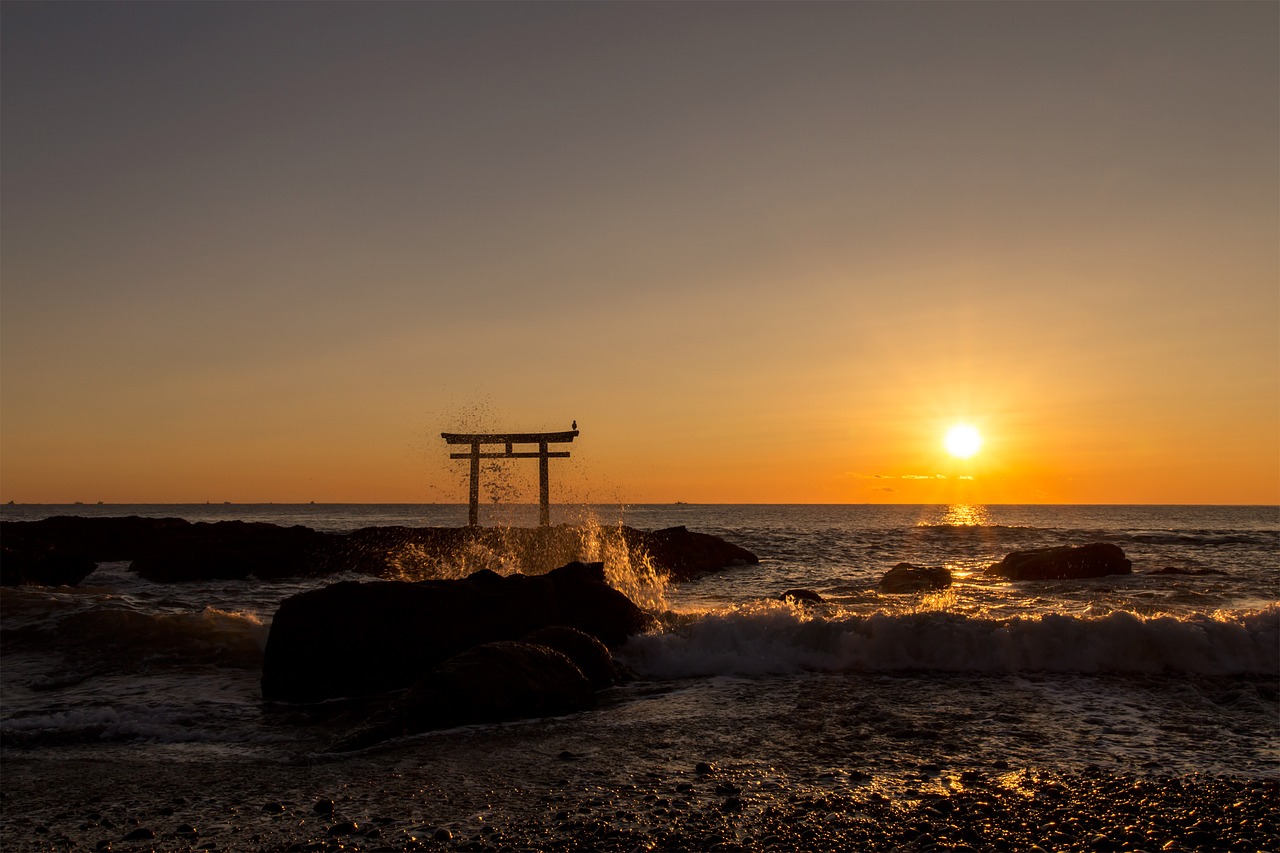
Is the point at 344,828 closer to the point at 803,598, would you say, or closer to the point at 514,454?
the point at 803,598

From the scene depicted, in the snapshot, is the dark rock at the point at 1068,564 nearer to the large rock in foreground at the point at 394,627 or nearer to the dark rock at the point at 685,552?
the dark rock at the point at 685,552

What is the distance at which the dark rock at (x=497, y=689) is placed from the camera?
24.3 ft

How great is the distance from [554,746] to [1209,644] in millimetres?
7938

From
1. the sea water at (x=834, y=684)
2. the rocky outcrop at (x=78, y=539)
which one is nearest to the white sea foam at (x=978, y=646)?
the sea water at (x=834, y=684)

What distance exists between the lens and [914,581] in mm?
21297

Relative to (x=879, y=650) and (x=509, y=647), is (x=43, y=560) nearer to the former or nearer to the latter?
(x=509, y=647)

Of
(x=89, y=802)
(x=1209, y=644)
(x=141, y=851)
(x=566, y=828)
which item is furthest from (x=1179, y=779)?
(x=89, y=802)

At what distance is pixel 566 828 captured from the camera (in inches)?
191

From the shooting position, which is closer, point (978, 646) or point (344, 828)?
point (344, 828)

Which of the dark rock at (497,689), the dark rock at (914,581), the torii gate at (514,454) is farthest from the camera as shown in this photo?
the torii gate at (514,454)

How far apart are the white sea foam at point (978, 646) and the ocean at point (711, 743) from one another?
3 centimetres

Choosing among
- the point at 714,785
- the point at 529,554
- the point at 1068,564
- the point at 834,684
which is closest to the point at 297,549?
the point at 529,554

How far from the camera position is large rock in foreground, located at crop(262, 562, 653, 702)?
9.09 m

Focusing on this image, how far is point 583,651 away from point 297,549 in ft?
66.5
